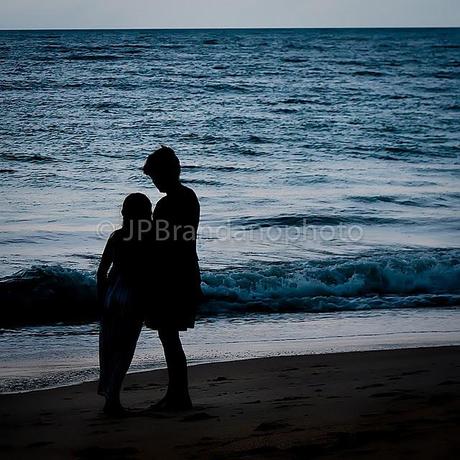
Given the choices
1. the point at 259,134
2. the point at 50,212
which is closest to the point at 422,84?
the point at 259,134

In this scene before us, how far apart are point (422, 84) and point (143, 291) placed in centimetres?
4076

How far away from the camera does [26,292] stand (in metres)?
11.1

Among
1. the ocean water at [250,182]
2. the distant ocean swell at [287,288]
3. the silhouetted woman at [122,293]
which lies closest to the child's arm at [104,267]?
the silhouetted woman at [122,293]

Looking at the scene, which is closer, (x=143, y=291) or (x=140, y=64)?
(x=143, y=291)

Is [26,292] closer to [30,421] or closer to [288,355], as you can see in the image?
[288,355]

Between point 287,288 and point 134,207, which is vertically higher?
point 134,207

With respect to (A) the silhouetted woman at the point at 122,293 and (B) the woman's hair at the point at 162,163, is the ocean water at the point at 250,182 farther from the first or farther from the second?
(B) the woman's hair at the point at 162,163

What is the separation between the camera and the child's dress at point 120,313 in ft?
17.3

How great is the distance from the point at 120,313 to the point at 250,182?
15.6m

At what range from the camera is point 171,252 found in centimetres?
530

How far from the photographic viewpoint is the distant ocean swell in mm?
10766

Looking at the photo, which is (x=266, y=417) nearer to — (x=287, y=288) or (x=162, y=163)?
(x=162, y=163)

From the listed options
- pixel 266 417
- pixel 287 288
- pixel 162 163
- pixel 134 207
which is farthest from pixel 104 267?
pixel 287 288

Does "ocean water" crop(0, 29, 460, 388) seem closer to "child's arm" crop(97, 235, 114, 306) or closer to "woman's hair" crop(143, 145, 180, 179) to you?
"child's arm" crop(97, 235, 114, 306)
